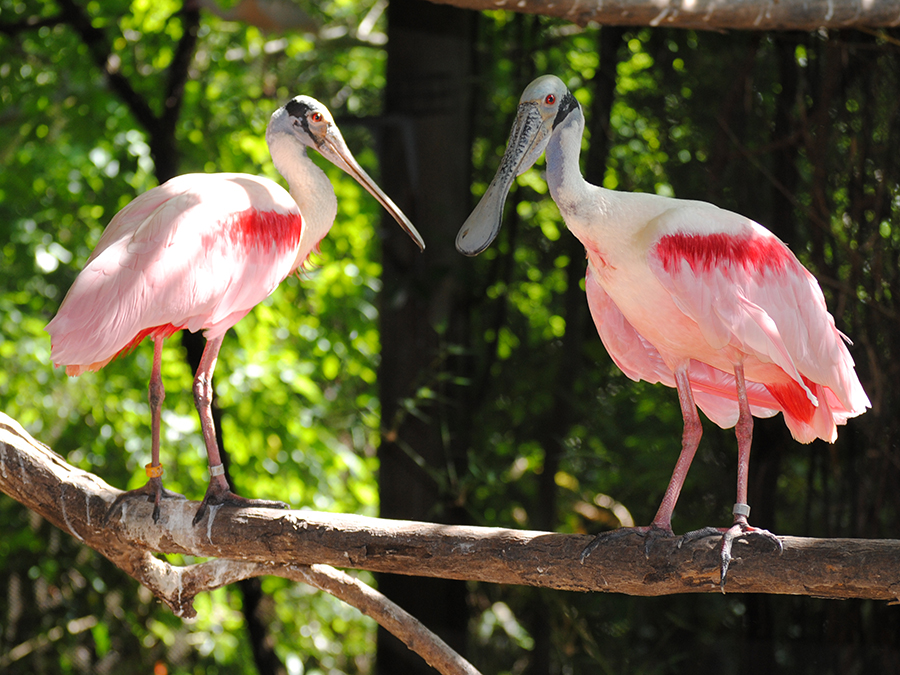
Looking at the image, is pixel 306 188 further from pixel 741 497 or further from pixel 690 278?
pixel 741 497

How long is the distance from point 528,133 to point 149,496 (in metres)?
1.42

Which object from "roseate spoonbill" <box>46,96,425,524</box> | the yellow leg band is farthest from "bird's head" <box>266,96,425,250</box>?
the yellow leg band

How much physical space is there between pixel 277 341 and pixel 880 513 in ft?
10.4

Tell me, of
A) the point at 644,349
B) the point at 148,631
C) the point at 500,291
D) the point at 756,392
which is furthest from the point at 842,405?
the point at 148,631

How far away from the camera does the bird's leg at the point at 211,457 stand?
2449mm

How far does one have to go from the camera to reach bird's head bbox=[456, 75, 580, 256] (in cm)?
A: 225

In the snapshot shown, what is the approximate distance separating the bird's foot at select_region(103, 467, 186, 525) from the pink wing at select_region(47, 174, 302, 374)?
0.38 m

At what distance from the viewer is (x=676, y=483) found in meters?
2.35

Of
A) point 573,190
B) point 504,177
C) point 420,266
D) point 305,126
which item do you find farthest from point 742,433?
point 420,266

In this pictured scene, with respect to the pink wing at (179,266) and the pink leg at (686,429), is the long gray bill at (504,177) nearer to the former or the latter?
the pink wing at (179,266)

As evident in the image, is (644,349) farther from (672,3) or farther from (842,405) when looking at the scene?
(672,3)

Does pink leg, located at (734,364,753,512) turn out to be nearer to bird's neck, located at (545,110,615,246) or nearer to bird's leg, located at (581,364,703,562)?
bird's leg, located at (581,364,703,562)

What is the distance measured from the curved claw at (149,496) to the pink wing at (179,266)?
0.38m

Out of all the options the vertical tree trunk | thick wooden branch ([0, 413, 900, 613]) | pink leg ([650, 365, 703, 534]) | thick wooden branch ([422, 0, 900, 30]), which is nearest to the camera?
thick wooden branch ([0, 413, 900, 613])
